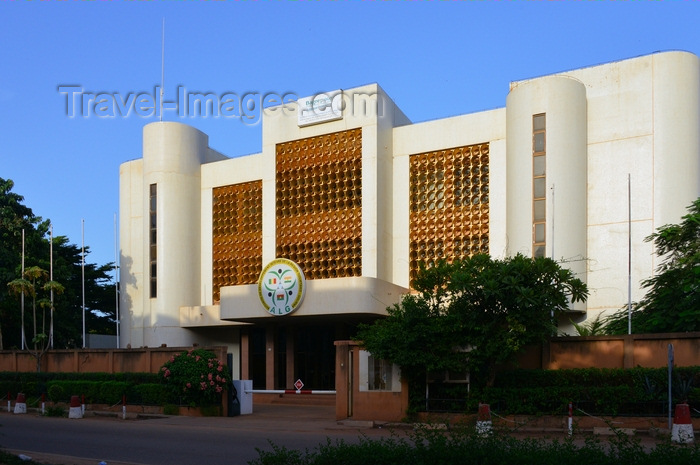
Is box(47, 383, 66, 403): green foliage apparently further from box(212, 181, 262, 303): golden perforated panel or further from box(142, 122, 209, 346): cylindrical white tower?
box(212, 181, 262, 303): golden perforated panel

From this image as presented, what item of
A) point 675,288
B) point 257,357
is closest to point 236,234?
point 257,357

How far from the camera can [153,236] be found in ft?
135

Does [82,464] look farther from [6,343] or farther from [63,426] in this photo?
[6,343]

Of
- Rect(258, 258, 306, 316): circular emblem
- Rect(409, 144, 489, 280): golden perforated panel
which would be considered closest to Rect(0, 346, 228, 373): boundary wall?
Rect(258, 258, 306, 316): circular emblem

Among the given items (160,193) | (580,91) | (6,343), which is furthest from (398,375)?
(6,343)

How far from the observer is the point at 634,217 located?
29.7 meters

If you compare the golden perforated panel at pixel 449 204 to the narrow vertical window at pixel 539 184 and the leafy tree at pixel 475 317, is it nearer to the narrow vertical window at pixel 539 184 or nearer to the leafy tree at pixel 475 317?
the narrow vertical window at pixel 539 184

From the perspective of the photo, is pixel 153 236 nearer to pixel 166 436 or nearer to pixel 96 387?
pixel 96 387

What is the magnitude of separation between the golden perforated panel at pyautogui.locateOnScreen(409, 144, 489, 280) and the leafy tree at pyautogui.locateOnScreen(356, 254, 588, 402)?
11353mm

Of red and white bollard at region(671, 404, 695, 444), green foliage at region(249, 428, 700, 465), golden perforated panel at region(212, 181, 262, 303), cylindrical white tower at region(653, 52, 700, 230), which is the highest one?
cylindrical white tower at region(653, 52, 700, 230)

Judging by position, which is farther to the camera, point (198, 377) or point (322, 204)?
point (322, 204)

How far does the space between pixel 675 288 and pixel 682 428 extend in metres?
9.73

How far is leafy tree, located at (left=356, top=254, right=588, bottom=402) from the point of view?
2033cm

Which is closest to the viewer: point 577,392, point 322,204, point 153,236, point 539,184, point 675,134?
point 577,392
